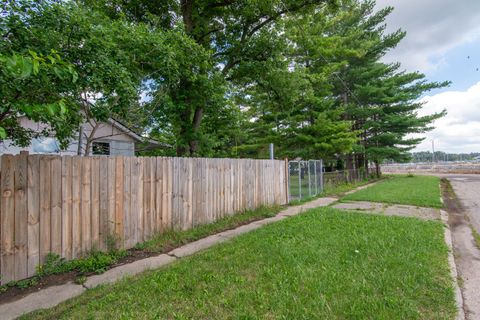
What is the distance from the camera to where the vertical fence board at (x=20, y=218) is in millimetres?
3176

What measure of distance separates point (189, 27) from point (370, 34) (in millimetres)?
17138

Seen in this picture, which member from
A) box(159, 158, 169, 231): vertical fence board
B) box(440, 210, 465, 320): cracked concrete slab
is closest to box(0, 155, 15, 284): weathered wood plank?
box(159, 158, 169, 231): vertical fence board

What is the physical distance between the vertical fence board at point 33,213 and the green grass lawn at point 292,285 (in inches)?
40.1

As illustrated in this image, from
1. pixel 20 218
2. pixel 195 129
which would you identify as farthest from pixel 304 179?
pixel 20 218

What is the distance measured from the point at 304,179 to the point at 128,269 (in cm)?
794

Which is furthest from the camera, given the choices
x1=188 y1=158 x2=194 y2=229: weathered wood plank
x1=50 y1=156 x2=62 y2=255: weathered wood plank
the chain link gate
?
the chain link gate

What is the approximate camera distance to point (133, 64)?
4.95m

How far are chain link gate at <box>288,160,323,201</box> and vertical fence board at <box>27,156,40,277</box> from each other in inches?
294

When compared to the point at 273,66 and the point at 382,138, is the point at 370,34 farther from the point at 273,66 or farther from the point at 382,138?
the point at 273,66

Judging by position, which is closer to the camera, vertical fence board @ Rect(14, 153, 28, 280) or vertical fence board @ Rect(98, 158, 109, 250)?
vertical fence board @ Rect(14, 153, 28, 280)

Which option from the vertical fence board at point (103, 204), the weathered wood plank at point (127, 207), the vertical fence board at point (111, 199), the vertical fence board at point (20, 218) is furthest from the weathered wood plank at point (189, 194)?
the vertical fence board at point (20, 218)

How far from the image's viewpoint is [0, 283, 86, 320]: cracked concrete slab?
2.56 meters

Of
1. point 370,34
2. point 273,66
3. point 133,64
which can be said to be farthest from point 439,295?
point 370,34

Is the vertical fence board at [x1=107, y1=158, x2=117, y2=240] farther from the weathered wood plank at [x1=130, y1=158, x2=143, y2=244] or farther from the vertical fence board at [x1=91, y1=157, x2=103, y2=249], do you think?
the weathered wood plank at [x1=130, y1=158, x2=143, y2=244]
